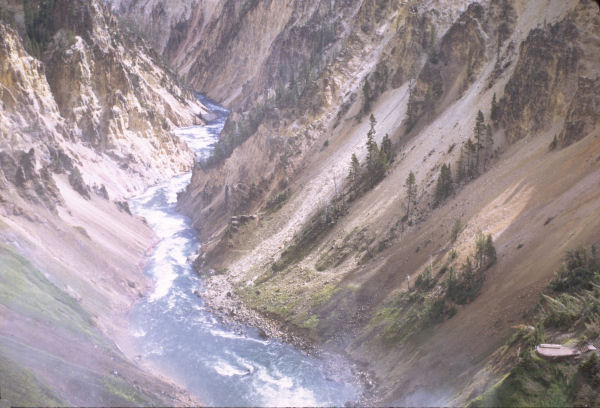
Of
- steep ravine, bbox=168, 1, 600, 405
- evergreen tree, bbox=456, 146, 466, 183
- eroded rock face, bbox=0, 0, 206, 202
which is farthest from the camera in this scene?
eroded rock face, bbox=0, 0, 206, 202

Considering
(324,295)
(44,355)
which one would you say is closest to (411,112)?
(324,295)

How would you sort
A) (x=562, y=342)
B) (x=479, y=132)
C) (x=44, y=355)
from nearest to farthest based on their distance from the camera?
(x=44, y=355), (x=562, y=342), (x=479, y=132)

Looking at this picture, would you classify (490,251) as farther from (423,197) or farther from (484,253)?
(423,197)

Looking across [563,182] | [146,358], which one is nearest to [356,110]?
[563,182]

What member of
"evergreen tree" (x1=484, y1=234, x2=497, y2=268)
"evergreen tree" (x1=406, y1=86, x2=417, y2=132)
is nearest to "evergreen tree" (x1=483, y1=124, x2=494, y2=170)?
"evergreen tree" (x1=484, y1=234, x2=497, y2=268)

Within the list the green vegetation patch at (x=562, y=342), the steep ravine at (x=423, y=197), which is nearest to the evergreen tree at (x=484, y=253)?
the steep ravine at (x=423, y=197)

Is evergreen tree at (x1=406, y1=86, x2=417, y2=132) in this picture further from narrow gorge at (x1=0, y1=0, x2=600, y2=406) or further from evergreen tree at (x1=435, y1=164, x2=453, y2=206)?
evergreen tree at (x1=435, y1=164, x2=453, y2=206)

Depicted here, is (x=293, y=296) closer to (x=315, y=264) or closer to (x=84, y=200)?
(x=315, y=264)
